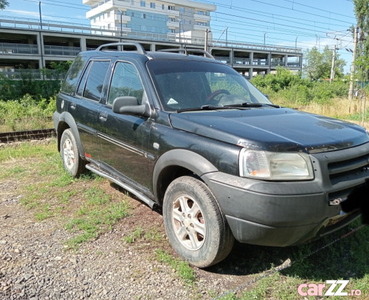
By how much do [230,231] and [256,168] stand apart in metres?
0.59

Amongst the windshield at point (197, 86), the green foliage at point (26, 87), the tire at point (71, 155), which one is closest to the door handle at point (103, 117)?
the windshield at point (197, 86)

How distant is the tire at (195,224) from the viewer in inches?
107

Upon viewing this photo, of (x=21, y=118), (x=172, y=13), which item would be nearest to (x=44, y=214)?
(x=21, y=118)

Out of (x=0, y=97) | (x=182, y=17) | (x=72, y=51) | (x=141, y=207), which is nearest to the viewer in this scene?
(x=141, y=207)

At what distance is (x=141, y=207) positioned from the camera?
441 cm

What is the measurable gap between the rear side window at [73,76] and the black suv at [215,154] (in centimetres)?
79

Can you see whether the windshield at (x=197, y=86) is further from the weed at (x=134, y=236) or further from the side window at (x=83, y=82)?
the side window at (x=83, y=82)

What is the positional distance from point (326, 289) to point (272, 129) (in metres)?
1.41

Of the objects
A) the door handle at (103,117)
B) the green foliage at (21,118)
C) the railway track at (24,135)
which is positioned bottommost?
the railway track at (24,135)

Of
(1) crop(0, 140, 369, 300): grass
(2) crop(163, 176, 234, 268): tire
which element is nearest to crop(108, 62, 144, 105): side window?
(2) crop(163, 176, 234, 268): tire

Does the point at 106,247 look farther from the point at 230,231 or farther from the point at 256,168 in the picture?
the point at 256,168

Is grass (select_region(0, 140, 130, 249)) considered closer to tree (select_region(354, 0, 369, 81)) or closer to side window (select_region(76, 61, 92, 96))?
side window (select_region(76, 61, 92, 96))

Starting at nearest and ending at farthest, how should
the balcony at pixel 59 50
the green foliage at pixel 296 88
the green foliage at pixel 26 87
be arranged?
the green foliage at pixel 26 87, the green foliage at pixel 296 88, the balcony at pixel 59 50

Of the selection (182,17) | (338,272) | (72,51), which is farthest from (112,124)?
(182,17)
